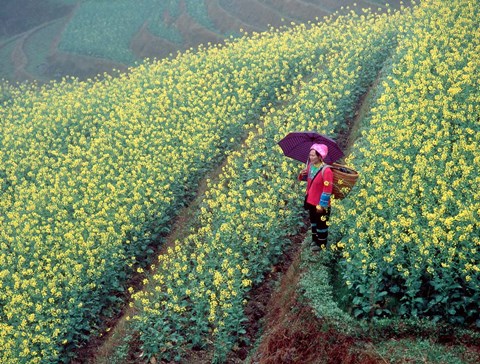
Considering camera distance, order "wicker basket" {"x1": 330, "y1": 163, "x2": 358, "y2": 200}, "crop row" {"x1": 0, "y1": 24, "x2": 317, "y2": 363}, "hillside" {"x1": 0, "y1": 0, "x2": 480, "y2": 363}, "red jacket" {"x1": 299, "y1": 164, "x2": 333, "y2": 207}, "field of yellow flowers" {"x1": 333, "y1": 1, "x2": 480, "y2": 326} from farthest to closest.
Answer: "crop row" {"x1": 0, "y1": 24, "x2": 317, "y2": 363} → "wicker basket" {"x1": 330, "y1": 163, "x2": 358, "y2": 200} → "red jacket" {"x1": 299, "y1": 164, "x2": 333, "y2": 207} → "hillside" {"x1": 0, "y1": 0, "x2": 480, "y2": 363} → "field of yellow flowers" {"x1": 333, "y1": 1, "x2": 480, "y2": 326}

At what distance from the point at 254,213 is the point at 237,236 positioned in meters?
0.93

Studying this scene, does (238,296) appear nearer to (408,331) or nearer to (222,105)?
(408,331)

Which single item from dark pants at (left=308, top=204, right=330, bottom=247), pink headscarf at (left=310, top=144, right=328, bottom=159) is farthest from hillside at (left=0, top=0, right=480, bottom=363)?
pink headscarf at (left=310, top=144, right=328, bottom=159)

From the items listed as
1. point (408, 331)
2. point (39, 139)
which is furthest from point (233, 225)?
point (39, 139)

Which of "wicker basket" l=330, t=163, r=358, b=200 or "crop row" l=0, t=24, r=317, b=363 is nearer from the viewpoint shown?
"wicker basket" l=330, t=163, r=358, b=200

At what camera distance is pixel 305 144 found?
1218cm

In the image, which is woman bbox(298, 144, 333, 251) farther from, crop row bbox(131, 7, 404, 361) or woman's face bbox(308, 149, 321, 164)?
crop row bbox(131, 7, 404, 361)

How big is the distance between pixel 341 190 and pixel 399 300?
7.65 feet

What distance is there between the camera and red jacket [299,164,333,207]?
11.2 meters

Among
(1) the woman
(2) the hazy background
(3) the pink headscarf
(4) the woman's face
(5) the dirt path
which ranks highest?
(2) the hazy background

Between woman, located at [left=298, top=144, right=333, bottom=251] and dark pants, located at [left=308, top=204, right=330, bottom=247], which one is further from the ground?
woman, located at [left=298, top=144, right=333, bottom=251]

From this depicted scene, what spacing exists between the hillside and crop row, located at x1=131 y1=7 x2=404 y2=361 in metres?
0.05

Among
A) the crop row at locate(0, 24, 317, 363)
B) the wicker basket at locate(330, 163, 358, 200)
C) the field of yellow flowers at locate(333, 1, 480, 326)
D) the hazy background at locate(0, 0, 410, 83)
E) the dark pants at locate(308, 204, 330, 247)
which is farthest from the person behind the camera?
the hazy background at locate(0, 0, 410, 83)

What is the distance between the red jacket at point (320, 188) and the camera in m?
11.2
